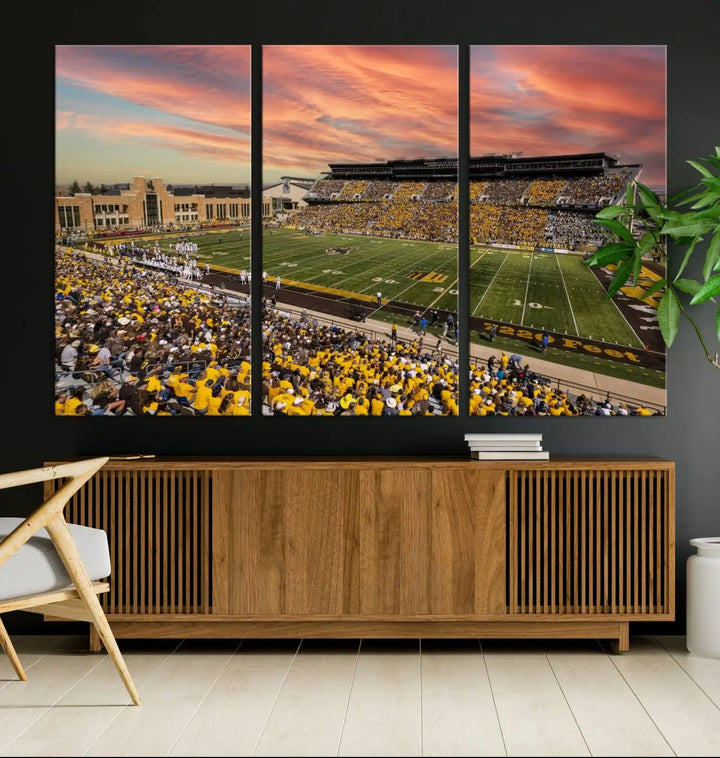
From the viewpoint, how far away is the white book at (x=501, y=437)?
354 centimetres

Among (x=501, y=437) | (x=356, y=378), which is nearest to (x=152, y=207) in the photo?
(x=356, y=378)

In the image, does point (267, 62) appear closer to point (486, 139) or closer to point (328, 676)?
point (486, 139)

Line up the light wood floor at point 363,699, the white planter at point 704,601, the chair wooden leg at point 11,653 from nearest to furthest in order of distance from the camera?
the light wood floor at point 363,699
the chair wooden leg at point 11,653
the white planter at point 704,601

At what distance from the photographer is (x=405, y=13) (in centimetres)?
388

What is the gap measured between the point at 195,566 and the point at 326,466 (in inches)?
26.3

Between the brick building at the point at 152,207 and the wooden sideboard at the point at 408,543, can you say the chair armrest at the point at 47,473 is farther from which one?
the brick building at the point at 152,207

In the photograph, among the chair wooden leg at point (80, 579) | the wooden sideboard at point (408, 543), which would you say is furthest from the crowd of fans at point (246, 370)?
the chair wooden leg at point (80, 579)

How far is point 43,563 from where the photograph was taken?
9.12ft

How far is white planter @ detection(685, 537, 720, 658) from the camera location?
11.4 ft

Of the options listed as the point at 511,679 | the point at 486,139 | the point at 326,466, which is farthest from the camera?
the point at 486,139

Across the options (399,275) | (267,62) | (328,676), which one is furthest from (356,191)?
(328,676)

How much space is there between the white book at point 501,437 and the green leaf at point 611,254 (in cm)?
80

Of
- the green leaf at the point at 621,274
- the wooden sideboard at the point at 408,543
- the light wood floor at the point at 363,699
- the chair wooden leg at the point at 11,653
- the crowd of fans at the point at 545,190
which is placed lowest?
the light wood floor at the point at 363,699

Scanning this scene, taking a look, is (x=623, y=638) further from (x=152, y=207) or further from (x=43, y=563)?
(x=152, y=207)
